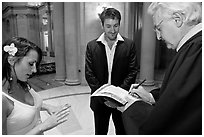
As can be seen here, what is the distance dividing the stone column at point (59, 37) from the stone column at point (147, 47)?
2.75 meters

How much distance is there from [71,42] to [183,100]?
560 cm

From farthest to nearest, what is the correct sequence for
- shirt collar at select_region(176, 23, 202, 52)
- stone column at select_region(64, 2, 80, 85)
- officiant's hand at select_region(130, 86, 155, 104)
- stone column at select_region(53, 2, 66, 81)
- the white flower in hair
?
1. stone column at select_region(53, 2, 66, 81)
2. stone column at select_region(64, 2, 80, 85)
3. officiant's hand at select_region(130, 86, 155, 104)
4. the white flower in hair
5. shirt collar at select_region(176, 23, 202, 52)

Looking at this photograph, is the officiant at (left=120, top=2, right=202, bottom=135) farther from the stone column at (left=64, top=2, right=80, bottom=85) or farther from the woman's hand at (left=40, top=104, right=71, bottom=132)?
the stone column at (left=64, top=2, right=80, bottom=85)

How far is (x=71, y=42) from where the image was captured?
6.27m

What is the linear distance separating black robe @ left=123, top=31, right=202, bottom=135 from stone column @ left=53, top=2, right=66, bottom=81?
6.11 m

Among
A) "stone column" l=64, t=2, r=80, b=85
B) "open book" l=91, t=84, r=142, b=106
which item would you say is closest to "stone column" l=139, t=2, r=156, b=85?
"stone column" l=64, t=2, r=80, b=85

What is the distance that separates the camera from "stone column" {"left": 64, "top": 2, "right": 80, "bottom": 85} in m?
6.00

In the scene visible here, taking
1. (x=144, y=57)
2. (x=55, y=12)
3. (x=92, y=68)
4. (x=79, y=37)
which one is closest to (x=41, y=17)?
(x=55, y=12)

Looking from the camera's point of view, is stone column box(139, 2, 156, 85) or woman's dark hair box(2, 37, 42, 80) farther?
stone column box(139, 2, 156, 85)

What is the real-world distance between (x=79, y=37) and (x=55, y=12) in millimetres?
1325

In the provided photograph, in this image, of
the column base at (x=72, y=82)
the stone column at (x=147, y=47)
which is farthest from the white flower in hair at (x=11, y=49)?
the stone column at (x=147, y=47)

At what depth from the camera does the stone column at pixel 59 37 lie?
6578 millimetres

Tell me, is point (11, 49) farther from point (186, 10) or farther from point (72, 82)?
point (72, 82)

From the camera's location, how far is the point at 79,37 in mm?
6160
